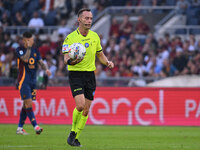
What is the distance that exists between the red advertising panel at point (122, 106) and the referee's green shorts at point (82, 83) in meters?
7.20

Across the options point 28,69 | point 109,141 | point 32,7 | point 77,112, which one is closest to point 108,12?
point 32,7

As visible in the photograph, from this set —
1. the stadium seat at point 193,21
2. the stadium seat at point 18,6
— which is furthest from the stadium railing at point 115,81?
the stadium seat at point 18,6

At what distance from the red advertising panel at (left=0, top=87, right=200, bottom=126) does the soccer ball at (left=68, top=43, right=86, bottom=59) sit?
7.85 metres

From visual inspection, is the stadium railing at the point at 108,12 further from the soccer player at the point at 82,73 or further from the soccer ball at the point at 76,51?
the soccer ball at the point at 76,51

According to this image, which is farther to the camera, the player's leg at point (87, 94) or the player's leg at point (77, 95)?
the player's leg at point (87, 94)

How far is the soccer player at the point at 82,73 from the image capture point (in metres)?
9.62

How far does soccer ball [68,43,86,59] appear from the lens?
364 inches

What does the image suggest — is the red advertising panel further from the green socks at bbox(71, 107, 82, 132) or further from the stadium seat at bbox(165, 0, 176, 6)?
the stadium seat at bbox(165, 0, 176, 6)

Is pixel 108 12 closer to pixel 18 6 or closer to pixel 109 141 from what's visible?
pixel 18 6

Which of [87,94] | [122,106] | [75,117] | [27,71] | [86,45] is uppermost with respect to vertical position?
[86,45]

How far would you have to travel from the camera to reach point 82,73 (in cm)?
977

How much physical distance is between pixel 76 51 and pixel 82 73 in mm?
638

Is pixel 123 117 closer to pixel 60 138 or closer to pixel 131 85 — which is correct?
pixel 131 85

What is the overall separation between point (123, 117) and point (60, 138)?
5.58m
